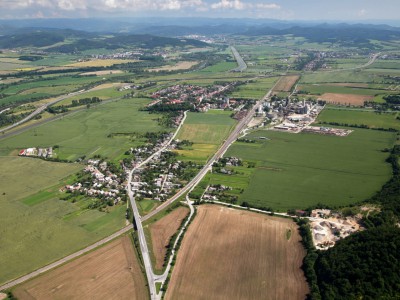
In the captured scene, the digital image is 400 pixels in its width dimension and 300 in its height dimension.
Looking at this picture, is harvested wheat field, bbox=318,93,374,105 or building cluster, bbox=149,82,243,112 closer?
building cluster, bbox=149,82,243,112

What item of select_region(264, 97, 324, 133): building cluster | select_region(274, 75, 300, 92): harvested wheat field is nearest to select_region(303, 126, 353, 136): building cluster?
select_region(264, 97, 324, 133): building cluster

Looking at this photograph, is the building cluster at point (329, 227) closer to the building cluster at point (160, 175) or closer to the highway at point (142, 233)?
the highway at point (142, 233)

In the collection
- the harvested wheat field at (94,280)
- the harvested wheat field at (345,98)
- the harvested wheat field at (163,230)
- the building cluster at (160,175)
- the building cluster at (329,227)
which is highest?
the building cluster at (329,227)

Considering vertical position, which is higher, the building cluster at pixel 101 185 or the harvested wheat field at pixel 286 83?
the building cluster at pixel 101 185

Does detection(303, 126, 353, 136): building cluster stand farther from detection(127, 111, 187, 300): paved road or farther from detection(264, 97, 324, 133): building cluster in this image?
detection(127, 111, 187, 300): paved road

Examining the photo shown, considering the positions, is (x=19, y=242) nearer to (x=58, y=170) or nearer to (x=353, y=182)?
(x=58, y=170)

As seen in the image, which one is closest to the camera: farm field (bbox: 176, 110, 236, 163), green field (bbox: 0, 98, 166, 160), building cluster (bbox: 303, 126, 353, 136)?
farm field (bbox: 176, 110, 236, 163)

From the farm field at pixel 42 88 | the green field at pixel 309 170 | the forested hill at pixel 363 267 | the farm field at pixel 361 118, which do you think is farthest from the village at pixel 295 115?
the farm field at pixel 42 88
